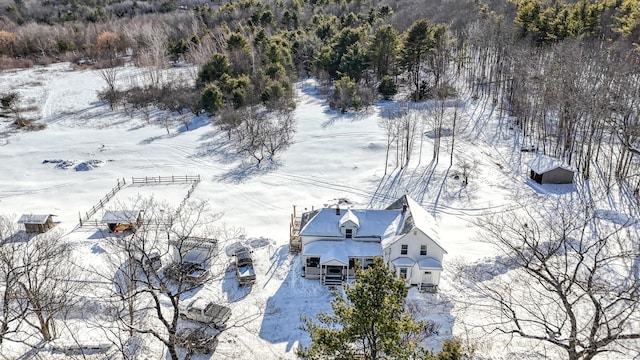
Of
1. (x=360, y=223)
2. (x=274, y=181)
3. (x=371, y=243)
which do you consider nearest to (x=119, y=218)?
(x=274, y=181)

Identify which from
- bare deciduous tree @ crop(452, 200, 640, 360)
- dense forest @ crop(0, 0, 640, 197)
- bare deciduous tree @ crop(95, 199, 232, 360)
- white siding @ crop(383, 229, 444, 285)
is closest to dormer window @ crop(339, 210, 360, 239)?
white siding @ crop(383, 229, 444, 285)

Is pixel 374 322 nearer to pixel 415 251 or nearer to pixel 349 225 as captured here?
pixel 415 251

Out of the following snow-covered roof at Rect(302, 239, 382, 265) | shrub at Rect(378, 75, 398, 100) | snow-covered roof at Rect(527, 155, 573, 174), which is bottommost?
snow-covered roof at Rect(302, 239, 382, 265)

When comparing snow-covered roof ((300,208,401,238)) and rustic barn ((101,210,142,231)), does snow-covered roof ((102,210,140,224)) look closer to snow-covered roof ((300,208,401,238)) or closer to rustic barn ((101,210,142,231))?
rustic barn ((101,210,142,231))

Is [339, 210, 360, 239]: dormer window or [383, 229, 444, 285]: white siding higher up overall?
[339, 210, 360, 239]: dormer window

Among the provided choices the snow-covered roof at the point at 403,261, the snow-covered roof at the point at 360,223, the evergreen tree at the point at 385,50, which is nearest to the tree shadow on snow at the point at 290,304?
the snow-covered roof at the point at 360,223

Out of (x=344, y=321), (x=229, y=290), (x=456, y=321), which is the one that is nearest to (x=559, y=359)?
(x=456, y=321)

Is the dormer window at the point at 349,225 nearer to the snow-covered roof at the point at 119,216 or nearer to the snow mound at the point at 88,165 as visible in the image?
the snow-covered roof at the point at 119,216
